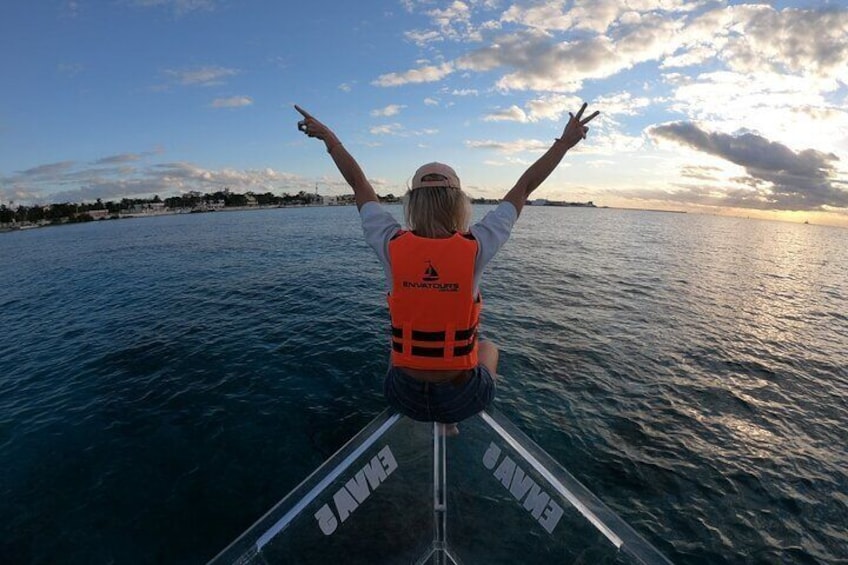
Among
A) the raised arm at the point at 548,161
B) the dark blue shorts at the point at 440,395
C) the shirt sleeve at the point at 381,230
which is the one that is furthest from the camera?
the dark blue shorts at the point at 440,395

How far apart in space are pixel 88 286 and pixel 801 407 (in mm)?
42834

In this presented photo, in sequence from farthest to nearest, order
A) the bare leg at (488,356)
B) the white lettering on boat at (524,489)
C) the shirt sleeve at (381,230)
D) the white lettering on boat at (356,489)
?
the white lettering on boat at (356,489)
the white lettering on boat at (524,489)
the bare leg at (488,356)
the shirt sleeve at (381,230)

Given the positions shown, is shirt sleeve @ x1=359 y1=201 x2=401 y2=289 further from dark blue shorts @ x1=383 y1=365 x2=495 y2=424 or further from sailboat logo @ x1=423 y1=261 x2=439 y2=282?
dark blue shorts @ x1=383 y1=365 x2=495 y2=424

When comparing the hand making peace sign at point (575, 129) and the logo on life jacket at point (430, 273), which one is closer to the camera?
the logo on life jacket at point (430, 273)

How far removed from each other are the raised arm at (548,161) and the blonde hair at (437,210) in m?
0.54

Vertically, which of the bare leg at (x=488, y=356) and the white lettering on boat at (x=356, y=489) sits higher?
the bare leg at (x=488, y=356)

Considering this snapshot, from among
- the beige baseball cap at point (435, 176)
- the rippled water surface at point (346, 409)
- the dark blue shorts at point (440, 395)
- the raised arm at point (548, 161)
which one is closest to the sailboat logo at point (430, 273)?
the beige baseball cap at point (435, 176)

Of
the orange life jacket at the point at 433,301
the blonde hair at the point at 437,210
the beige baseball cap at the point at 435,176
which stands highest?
the beige baseball cap at the point at 435,176

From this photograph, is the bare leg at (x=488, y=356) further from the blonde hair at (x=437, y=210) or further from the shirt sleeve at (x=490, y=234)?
the blonde hair at (x=437, y=210)

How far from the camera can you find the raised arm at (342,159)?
12.6 ft

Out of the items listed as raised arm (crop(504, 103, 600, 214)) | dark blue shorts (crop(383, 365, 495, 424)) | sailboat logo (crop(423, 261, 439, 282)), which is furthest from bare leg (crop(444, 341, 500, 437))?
raised arm (crop(504, 103, 600, 214))

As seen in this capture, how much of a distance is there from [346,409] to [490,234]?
9.74m

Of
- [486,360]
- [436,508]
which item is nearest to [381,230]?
[486,360]

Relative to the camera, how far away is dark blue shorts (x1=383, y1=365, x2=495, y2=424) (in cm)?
381
